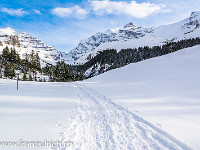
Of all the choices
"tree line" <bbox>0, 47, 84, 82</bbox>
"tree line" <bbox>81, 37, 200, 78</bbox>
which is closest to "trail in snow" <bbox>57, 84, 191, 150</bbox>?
"tree line" <bbox>0, 47, 84, 82</bbox>

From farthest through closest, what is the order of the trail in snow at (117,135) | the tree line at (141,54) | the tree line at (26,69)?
the tree line at (141,54), the tree line at (26,69), the trail in snow at (117,135)

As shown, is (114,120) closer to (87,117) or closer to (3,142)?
(87,117)

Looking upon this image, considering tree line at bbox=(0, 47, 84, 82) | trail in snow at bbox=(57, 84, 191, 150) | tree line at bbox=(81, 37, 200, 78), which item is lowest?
trail in snow at bbox=(57, 84, 191, 150)

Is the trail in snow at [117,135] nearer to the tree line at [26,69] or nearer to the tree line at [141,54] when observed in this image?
the tree line at [26,69]

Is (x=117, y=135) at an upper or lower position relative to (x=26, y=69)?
lower

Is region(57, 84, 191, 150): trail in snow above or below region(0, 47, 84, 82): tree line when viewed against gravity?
below

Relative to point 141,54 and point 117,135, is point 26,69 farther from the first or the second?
point 141,54

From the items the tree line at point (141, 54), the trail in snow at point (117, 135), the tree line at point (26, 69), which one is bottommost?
the trail in snow at point (117, 135)

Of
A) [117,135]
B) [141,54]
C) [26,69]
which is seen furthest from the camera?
[141,54]

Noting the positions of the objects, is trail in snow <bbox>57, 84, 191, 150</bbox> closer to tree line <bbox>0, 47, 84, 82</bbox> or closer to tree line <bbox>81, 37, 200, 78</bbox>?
tree line <bbox>0, 47, 84, 82</bbox>

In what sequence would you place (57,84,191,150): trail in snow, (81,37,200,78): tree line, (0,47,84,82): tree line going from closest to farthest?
(57,84,191,150): trail in snow < (0,47,84,82): tree line < (81,37,200,78): tree line

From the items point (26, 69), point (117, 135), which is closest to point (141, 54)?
point (26, 69)

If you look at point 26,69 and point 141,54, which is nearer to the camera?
point 26,69

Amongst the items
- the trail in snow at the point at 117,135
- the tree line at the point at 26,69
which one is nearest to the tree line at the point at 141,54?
the tree line at the point at 26,69
